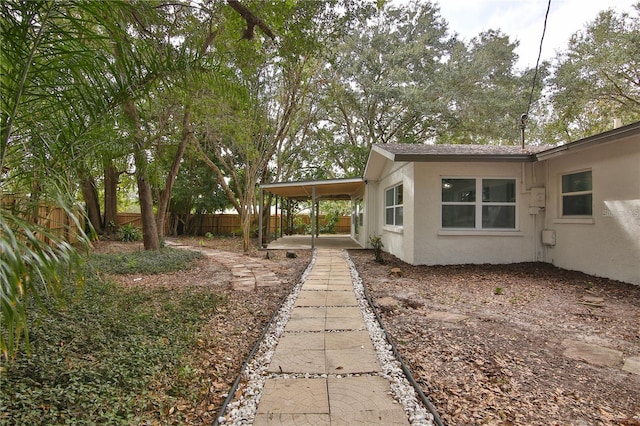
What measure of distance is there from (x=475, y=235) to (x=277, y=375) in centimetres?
634

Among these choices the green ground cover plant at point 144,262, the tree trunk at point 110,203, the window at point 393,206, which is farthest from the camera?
the tree trunk at point 110,203

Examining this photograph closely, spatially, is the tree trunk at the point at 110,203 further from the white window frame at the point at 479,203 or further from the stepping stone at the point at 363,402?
the stepping stone at the point at 363,402

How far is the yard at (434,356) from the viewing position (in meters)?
2.11

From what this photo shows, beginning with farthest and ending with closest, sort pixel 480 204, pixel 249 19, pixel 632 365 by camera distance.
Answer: pixel 480 204 < pixel 249 19 < pixel 632 365

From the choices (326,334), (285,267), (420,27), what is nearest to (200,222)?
(285,267)

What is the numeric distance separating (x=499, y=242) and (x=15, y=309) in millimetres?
8208

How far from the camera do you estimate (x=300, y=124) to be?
16.2m

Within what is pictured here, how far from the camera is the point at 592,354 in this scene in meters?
3.08

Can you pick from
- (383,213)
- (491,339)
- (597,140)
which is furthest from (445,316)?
(383,213)

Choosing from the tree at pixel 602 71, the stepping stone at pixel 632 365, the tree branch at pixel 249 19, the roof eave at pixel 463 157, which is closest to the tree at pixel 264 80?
the tree branch at pixel 249 19

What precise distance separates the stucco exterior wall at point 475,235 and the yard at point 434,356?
1996 mm

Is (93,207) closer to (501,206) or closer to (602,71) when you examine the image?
(501,206)

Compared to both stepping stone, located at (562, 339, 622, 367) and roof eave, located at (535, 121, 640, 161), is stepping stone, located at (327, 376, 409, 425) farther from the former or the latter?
roof eave, located at (535, 121, 640, 161)

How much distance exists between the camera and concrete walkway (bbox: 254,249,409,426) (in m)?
2.08
